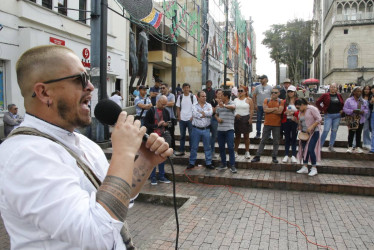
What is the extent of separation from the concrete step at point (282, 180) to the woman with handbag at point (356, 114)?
1751mm

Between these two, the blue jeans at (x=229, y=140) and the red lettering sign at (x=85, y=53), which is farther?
the red lettering sign at (x=85, y=53)

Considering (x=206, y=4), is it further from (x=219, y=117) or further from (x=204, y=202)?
(x=204, y=202)

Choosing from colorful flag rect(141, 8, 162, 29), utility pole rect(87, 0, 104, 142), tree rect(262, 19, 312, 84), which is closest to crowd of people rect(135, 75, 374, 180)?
utility pole rect(87, 0, 104, 142)

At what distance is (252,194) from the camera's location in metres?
6.32

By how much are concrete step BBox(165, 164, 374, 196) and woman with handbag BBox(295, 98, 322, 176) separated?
36 centimetres

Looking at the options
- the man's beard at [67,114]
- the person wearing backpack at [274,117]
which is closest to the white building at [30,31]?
the person wearing backpack at [274,117]

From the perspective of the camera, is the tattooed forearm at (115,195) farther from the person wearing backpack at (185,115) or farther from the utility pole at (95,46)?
the utility pole at (95,46)

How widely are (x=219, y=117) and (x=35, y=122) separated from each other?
6.47m

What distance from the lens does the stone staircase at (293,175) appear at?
6.48 meters

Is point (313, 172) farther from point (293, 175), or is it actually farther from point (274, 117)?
point (274, 117)

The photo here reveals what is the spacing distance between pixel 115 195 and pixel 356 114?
8852 millimetres

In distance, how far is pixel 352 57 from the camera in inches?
1646

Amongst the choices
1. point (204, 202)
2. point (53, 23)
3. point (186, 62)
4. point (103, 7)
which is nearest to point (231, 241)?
point (204, 202)

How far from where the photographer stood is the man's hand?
4.05 feet
